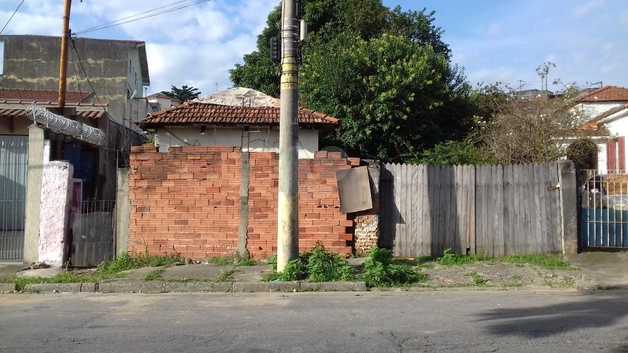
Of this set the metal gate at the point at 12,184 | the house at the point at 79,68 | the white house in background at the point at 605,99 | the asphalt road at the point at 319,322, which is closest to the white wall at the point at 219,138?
the metal gate at the point at 12,184

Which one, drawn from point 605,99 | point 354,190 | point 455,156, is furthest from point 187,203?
point 605,99

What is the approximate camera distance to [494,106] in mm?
22641

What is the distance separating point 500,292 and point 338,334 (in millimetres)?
4107

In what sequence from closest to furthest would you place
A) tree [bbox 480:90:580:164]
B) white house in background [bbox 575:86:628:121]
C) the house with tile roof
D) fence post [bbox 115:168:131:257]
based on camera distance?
fence post [bbox 115:168:131:257]
tree [bbox 480:90:580:164]
the house with tile roof
white house in background [bbox 575:86:628:121]

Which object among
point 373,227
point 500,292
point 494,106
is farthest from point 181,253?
point 494,106

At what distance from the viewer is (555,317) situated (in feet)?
23.8

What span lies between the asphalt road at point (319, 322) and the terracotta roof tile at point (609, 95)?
90.7ft

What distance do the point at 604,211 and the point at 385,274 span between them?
5.30m

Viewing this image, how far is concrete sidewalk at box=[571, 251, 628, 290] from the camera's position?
972cm

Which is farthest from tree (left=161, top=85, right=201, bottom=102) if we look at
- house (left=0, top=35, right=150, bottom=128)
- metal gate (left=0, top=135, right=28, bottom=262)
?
metal gate (left=0, top=135, right=28, bottom=262)

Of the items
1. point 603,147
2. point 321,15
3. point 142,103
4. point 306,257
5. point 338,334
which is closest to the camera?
point 338,334

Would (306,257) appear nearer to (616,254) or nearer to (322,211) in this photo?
(322,211)

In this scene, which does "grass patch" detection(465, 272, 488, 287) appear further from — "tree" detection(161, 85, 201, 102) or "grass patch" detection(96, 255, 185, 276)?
"tree" detection(161, 85, 201, 102)

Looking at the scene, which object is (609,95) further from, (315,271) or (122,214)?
(122,214)
